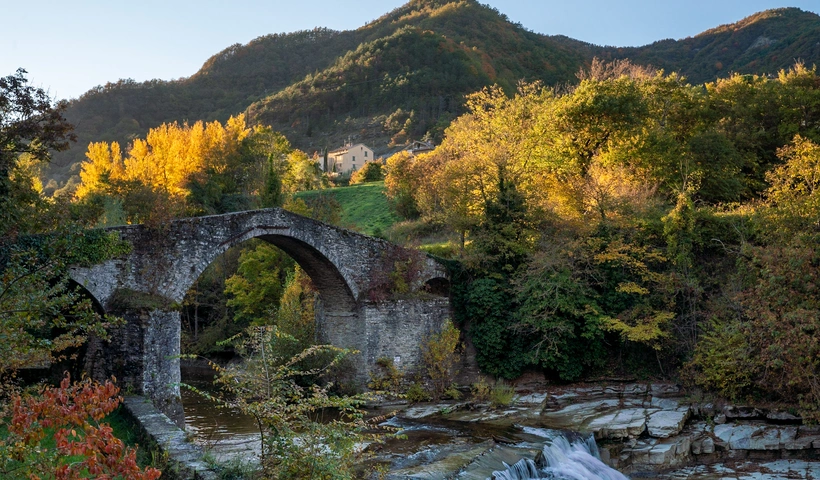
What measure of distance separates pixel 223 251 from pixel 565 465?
30.6 ft

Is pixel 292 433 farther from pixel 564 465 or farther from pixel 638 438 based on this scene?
pixel 638 438

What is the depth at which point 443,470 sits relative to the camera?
11141 mm

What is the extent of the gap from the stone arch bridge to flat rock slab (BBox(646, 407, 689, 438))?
6703 mm

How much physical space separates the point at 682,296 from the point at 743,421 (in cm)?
438

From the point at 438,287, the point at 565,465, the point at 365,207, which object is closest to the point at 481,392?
the point at 438,287

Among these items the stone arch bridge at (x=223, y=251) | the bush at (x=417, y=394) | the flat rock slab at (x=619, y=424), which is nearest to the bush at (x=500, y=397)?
the bush at (x=417, y=394)

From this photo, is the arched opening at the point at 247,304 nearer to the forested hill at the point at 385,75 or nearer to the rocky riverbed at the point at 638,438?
the rocky riverbed at the point at 638,438

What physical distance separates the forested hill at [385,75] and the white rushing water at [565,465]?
46.9 m

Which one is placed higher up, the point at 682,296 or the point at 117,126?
the point at 117,126

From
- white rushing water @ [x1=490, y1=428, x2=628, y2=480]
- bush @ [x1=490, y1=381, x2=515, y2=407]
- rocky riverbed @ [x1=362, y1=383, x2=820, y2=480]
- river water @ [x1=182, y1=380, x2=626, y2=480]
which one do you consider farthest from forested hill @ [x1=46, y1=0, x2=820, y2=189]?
white rushing water @ [x1=490, y1=428, x2=628, y2=480]

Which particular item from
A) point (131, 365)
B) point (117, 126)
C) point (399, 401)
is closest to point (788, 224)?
point (399, 401)

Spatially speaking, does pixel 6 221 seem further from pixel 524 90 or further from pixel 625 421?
pixel 524 90

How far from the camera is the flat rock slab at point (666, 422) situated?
46.3 ft

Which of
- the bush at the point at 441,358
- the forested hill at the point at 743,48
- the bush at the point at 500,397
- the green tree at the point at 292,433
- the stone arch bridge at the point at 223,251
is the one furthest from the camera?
the forested hill at the point at 743,48
